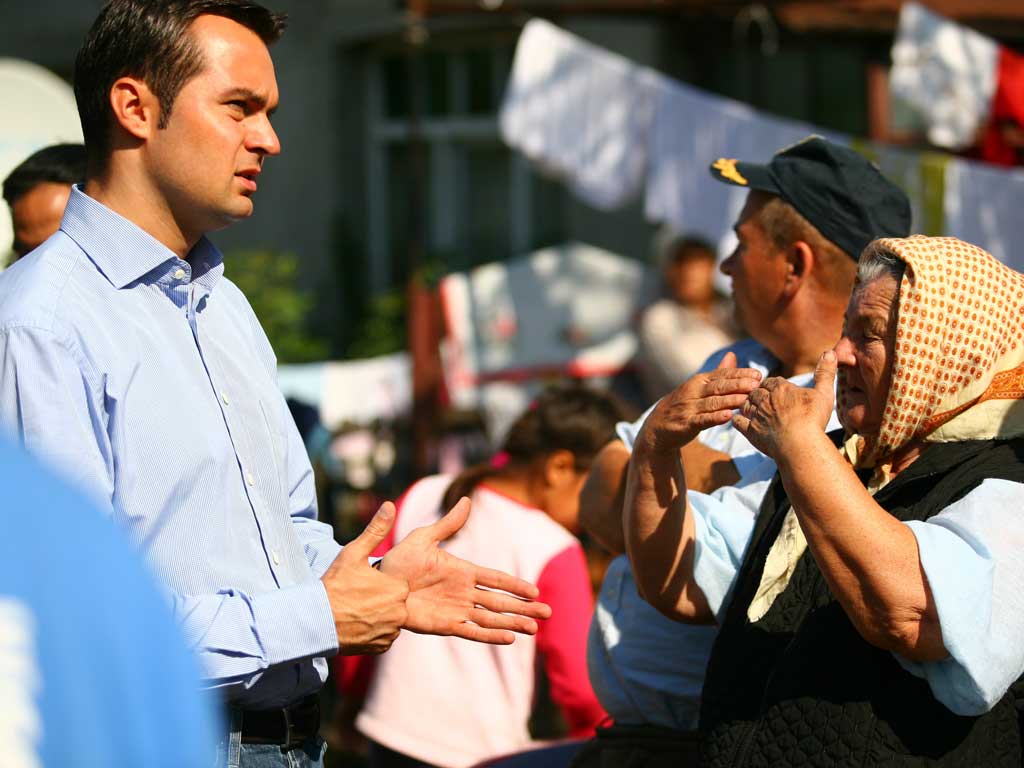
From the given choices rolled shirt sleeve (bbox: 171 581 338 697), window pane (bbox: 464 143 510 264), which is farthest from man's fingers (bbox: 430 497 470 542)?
window pane (bbox: 464 143 510 264)

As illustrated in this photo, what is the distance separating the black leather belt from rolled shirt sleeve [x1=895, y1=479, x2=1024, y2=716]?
989 mm

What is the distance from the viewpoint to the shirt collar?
199cm

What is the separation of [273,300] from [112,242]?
6.73 m

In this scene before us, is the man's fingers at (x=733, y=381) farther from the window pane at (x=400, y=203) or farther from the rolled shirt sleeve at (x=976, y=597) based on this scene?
the window pane at (x=400, y=203)

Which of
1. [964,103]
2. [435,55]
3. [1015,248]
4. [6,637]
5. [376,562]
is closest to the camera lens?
[6,637]

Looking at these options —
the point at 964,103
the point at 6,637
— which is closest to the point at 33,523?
the point at 6,637

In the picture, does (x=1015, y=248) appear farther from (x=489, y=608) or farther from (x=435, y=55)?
(x=435, y=55)

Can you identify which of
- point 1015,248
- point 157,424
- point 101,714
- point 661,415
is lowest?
point 1015,248

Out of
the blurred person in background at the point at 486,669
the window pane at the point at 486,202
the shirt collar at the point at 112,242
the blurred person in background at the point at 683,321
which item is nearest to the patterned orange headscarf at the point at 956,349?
the shirt collar at the point at 112,242

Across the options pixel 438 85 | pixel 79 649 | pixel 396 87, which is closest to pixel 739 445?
pixel 79 649

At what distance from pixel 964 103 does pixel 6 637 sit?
5.61 meters

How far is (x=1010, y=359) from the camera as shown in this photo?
6.89 ft

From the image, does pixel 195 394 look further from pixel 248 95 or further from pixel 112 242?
pixel 248 95

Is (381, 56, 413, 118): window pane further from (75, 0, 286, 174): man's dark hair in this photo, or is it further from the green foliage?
(75, 0, 286, 174): man's dark hair
